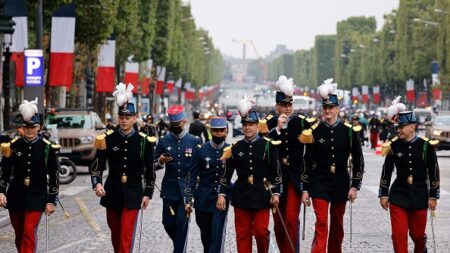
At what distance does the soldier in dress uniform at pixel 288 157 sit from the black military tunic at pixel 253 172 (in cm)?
92

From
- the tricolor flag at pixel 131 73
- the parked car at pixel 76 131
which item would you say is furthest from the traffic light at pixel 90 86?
the parked car at pixel 76 131

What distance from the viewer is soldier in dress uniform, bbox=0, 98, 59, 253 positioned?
529 inches

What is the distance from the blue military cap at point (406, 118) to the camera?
1345 centimetres

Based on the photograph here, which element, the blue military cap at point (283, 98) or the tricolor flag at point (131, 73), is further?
the tricolor flag at point (131, 73)

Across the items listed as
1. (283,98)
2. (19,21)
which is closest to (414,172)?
(283,98)

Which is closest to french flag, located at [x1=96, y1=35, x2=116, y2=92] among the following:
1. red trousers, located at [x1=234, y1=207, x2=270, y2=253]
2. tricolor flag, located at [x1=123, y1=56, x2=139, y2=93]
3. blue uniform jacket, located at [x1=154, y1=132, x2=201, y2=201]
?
tricolor flag, located at [x1=123, y1=56, x2=139, y2=93]

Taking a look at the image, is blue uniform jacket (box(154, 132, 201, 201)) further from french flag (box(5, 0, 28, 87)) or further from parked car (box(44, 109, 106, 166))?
french flag (box(5, 0, 28, 87))

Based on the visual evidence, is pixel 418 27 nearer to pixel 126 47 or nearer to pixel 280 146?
pixel 126 47

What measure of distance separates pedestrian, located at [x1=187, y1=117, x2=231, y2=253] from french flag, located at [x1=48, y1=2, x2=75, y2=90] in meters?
24.9

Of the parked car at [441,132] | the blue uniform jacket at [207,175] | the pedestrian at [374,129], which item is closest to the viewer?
the blue uniform jacket at [207,175]

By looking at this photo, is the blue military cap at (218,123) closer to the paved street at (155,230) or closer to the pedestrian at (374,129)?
the paved street at (155,230)

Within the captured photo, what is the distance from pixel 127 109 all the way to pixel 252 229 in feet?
5.78

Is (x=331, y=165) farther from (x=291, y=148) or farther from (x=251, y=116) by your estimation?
(x=251, y=116)

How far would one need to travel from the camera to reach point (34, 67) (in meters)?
37.5
